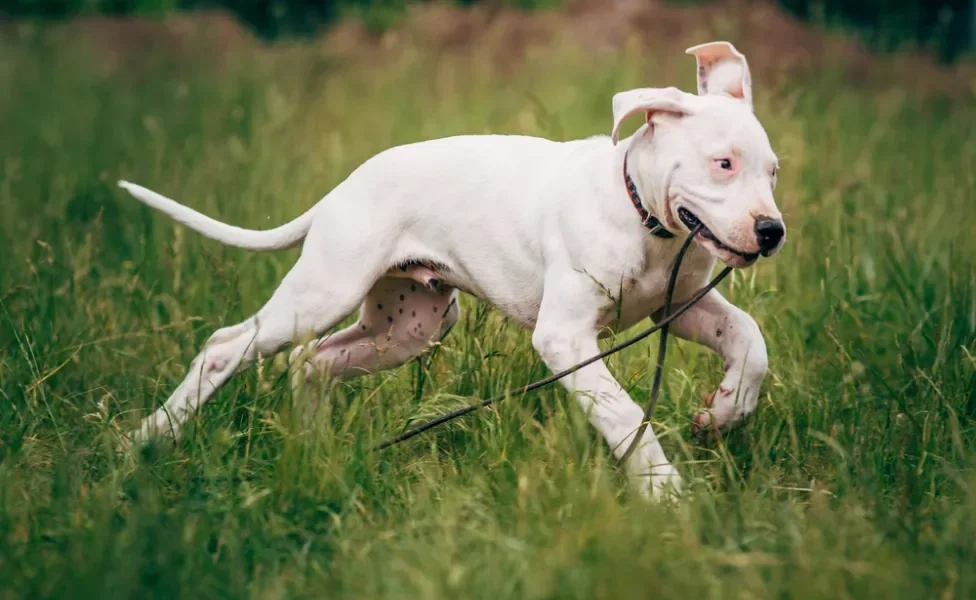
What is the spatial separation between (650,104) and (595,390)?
86 centimetres

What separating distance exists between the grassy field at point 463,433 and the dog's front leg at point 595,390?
8cm

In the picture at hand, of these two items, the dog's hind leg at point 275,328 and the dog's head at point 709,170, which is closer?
the dog's head at point 709,170

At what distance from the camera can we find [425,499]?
3672mm

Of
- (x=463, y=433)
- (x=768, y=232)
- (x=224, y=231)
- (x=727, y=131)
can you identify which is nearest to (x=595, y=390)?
Result: (x=463, y=433)

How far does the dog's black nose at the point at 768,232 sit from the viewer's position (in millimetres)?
3467

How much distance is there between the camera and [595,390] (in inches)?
150

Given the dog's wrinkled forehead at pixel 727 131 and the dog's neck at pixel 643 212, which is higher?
the dog's wrinkled forehead at pixel 727 131

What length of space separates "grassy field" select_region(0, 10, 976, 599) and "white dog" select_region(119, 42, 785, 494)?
0.13 meters

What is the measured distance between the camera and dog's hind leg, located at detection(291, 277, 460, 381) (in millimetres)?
4633

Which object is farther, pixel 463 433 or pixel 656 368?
pixel 463 433

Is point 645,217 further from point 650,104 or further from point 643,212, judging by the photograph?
point 650,104

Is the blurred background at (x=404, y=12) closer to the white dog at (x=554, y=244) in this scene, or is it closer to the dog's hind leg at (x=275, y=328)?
the white dog at (x=554, y=244)

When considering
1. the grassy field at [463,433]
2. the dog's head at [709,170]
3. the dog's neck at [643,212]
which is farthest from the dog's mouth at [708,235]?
the grassy field at [463,433]

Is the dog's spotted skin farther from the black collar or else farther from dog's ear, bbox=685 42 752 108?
dog's ear, bbox=685 42 752 108
